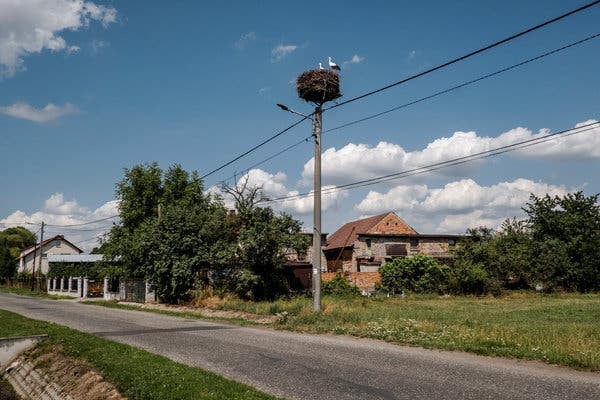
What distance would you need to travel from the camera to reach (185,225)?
30578mm

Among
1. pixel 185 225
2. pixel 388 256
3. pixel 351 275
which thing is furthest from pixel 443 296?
pixel 185 225

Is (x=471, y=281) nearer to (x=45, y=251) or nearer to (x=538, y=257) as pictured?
(x=538, y=257)

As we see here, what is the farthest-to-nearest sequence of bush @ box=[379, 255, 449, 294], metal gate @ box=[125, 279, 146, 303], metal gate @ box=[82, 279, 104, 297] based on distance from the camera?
metal gate @ box=[82, 279, 104, 297], bush @ box=[379, 255, 449, 294], metal gate @ box=[125, 279, 146, 303]

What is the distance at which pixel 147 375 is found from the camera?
918 centimetres

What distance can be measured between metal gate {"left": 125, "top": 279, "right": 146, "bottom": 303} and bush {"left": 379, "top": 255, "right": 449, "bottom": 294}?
19005 millimetres

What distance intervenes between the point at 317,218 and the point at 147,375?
1267 centimetres

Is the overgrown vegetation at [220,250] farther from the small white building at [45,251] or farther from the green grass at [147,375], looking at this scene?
the small white building at [45,251]

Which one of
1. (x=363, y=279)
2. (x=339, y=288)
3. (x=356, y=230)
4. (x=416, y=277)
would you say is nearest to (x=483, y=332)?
(x=339, y=288)

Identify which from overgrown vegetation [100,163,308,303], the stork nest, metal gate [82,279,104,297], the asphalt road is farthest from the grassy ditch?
metal gate [82,279,104,297]

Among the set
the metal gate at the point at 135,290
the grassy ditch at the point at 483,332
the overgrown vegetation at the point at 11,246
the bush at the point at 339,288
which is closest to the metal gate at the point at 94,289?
the metal gate at the point at 135,290

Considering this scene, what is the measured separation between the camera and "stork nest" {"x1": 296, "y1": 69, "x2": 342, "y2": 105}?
73.2 feet

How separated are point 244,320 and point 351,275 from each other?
22533 mm

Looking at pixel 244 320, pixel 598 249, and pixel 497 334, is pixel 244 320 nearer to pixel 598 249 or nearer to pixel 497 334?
pixel 497 334

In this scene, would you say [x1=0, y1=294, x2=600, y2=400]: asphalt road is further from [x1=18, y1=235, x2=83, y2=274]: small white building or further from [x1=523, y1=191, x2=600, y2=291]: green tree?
[x1=18, y1=235, x2=83, y2=274]: small white building
